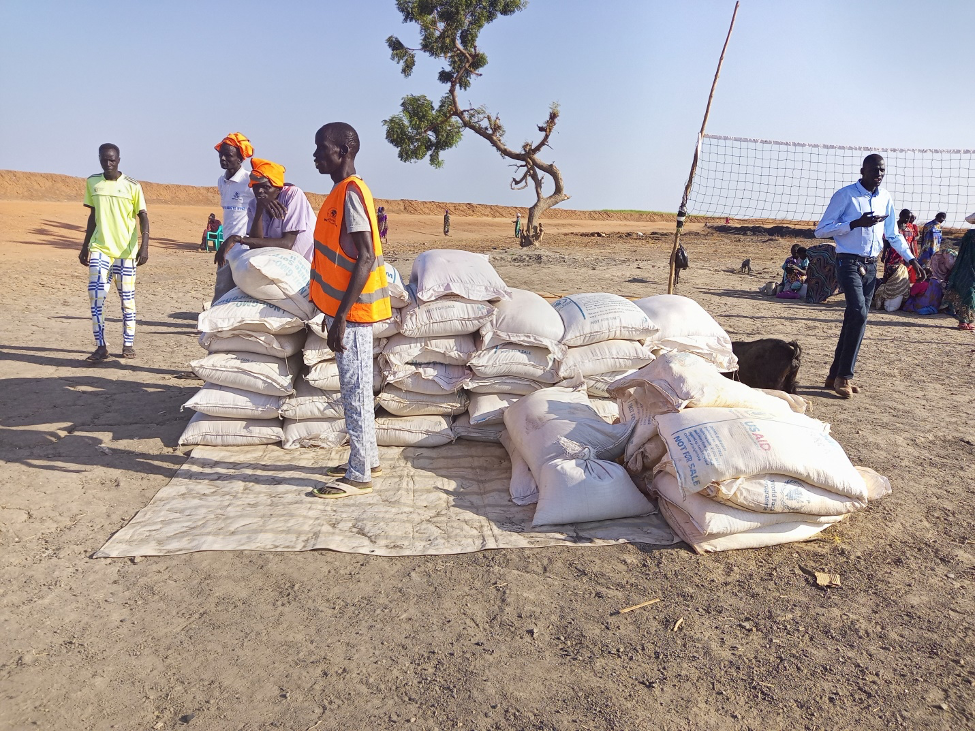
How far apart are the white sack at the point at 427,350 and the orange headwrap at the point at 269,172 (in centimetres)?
146

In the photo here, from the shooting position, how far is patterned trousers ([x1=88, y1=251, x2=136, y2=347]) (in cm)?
580

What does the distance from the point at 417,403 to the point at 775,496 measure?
2144 millimetres

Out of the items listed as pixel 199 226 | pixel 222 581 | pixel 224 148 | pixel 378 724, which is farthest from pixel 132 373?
pixel 199 226

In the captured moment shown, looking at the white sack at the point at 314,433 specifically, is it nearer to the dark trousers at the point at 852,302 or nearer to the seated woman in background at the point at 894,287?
the dark trousers at the point at 852,302

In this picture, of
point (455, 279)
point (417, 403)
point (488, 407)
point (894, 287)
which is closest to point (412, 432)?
point (417, 403)

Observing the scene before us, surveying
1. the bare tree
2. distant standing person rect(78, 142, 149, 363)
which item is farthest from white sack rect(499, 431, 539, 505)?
the bare tree

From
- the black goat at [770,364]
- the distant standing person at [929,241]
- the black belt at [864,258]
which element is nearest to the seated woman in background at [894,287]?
the distant standing person at [929,241]

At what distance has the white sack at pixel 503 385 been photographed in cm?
430

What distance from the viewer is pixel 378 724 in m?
2.05

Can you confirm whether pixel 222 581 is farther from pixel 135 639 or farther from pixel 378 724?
pixel 378 724

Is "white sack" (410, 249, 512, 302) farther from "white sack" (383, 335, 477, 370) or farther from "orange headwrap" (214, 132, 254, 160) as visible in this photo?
"orange headwrap" (214, 132, 254, 160)

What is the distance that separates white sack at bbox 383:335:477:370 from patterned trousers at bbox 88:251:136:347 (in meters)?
2.98

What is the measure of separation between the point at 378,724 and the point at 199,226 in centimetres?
2575

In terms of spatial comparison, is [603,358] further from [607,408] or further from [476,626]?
[476,626]
